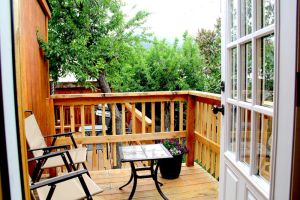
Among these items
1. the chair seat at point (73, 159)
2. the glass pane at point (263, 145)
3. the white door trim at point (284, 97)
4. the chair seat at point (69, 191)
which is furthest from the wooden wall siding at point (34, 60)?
the white door trim at point (284, 97)

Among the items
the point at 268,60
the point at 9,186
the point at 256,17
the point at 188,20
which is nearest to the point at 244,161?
the point at 268,60

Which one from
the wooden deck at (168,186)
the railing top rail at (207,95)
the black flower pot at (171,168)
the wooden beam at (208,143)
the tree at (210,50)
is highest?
the tree at (210,50)

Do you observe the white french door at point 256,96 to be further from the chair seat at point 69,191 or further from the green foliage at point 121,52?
the green foliage at point 121,52

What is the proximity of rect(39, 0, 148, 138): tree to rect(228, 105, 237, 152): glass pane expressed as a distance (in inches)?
142

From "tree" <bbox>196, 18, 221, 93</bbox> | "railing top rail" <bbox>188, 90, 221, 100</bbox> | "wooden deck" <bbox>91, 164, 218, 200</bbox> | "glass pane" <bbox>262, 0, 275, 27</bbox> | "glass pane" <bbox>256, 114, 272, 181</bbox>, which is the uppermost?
"tree" <bbox>196, 18, 221, 93</bbox>

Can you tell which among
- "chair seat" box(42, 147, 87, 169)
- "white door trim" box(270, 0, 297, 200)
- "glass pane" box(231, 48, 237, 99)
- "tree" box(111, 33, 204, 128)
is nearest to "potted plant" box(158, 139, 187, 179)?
"chair seat" box(42, 147, 87, 169)

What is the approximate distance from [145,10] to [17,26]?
6529mm

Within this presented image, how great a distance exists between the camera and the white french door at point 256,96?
3.11 ft

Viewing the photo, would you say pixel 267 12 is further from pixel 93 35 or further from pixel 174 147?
pixel 93 35

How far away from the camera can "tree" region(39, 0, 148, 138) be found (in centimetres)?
500

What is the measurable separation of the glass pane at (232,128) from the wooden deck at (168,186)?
1321mm

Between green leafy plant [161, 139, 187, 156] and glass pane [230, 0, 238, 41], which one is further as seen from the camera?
green leafy plant [161, 139, 187, 156]

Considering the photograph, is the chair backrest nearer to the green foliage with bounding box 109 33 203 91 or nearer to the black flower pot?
the black flower pot

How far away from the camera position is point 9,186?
0.62 metres
